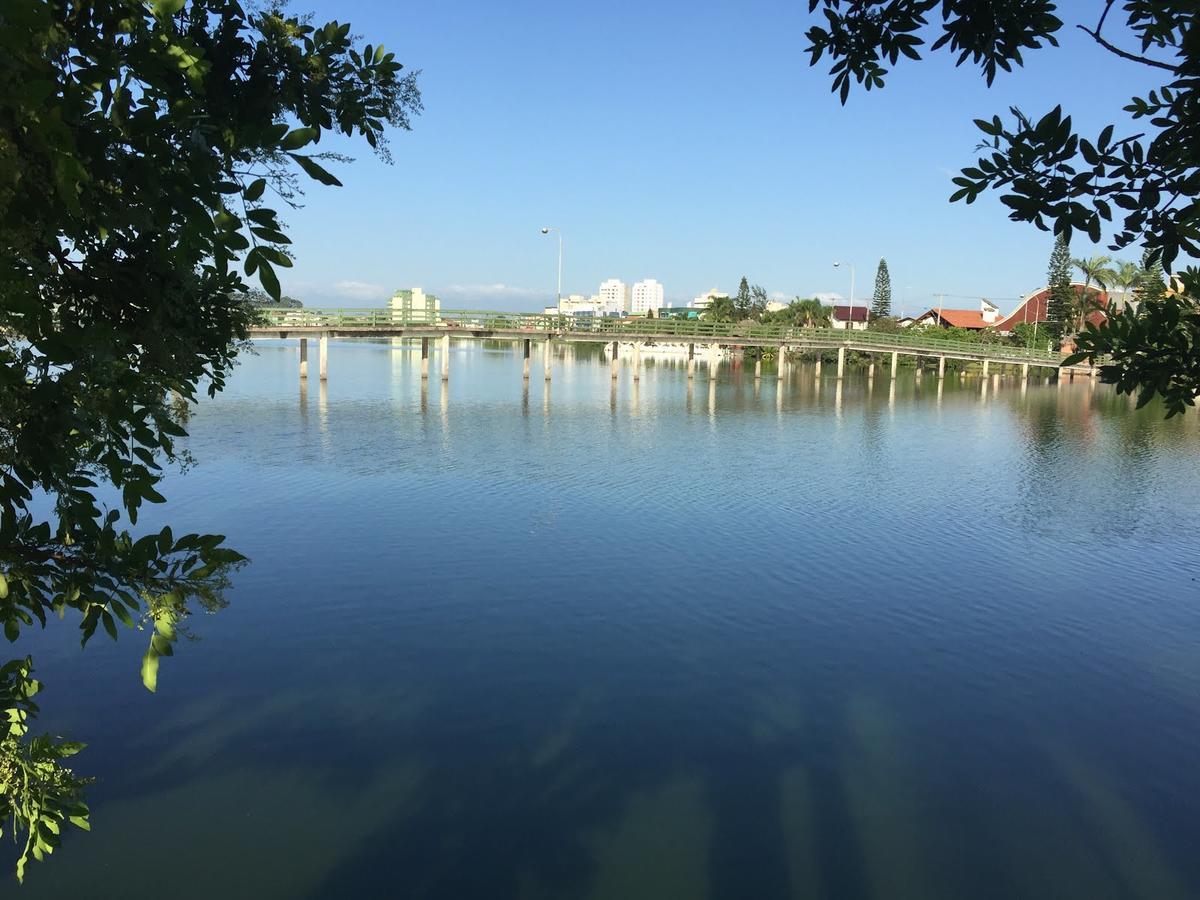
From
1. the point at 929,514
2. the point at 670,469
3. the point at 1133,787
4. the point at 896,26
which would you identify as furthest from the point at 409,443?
the point at 896,26

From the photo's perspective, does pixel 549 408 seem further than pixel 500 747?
Yes

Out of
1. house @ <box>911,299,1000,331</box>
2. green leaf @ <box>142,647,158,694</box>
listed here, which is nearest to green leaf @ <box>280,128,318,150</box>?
green leaf @ <box>142,647,158,694</box>

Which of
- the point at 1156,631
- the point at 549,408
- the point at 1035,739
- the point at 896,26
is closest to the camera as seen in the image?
the point at 896,26

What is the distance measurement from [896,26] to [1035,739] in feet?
24.0

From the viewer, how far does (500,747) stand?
8.02 meters

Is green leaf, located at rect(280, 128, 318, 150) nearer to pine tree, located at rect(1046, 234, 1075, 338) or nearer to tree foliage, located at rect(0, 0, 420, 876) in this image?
tree foliage, located at rect(0, 0, 420, 876)

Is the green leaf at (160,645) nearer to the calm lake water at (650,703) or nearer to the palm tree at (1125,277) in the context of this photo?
the calm lake water at (650,703)

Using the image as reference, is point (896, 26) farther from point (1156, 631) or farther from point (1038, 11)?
point (1156, 631)

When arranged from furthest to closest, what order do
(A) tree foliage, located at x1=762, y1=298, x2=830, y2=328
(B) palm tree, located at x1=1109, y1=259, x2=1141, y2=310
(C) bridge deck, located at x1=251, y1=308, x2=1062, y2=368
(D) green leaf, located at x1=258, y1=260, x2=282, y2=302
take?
(A) tree foliage, located at x1=762, y1=298, x2=830, y2=328
(B) palm tree, located at x1=1109, y1=259, x2=1141, y2=310
(C) bridge deck, located at x1=251, y1=308, x2=1062, y2=368
(D) green leaf, located at x1=258, y1=260, x2=282, y2=302

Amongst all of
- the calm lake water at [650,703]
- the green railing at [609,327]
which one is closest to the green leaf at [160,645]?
the calm lake water at [650,703]

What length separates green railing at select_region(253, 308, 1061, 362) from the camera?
41.7 m

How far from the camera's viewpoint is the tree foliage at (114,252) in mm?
2004

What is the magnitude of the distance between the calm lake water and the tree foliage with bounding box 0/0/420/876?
176 inches

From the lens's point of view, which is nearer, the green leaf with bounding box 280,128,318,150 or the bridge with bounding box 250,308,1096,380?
the green leaf with bounding box 280,128,318,150
